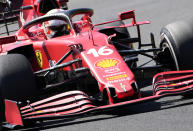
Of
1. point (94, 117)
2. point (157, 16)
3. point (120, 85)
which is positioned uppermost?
point (120, 85)

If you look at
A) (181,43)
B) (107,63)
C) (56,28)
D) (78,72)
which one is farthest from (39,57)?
(181,43)

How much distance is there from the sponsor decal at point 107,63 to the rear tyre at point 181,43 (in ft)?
2.99

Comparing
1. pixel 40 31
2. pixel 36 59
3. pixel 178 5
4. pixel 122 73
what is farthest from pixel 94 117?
pixel 178 5

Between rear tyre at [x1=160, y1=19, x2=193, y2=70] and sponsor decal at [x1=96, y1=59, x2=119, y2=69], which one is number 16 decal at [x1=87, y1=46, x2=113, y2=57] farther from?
rear tyre at [x1=160, y1=19, x2=193, y2=70]

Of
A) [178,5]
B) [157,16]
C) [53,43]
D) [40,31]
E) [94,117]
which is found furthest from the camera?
[178,5]

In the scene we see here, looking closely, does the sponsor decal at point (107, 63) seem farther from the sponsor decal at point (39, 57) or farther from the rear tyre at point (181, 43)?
the sponsor decal at point (39, 57)

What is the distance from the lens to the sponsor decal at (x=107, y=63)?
6.23 meters

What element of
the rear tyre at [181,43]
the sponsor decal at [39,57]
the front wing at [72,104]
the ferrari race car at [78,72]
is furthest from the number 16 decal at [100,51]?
the sponsor decal at [39,57]

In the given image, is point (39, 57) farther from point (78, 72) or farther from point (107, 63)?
point (107, 63)

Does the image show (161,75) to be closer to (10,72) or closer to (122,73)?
(122,73)

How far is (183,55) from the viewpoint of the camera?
655 cm

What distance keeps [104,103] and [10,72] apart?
129cm

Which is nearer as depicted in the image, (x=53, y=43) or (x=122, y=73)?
(x=122, y=73)

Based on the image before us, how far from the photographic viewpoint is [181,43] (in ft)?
21.6
